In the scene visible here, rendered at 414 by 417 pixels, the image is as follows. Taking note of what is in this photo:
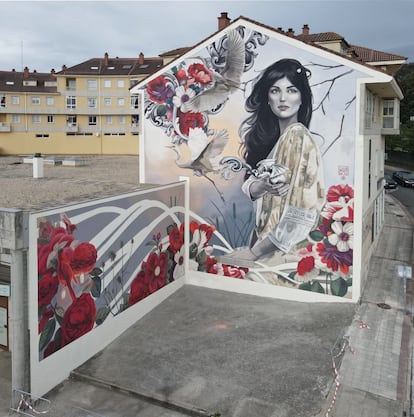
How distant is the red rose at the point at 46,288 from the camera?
413 inches

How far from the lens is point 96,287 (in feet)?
40.9

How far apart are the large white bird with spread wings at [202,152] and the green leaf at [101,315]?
21.0 ft

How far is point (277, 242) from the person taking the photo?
16453mm

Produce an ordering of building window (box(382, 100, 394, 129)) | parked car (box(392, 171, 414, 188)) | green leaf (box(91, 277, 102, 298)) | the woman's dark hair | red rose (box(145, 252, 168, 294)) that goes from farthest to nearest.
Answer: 1. parked car (box(392, 171, 414, 188))
2. building window (box(382, 100, 394, 129))
3. the woman's dark hair
4. red rose (box(145, 252, 168, 294))
5. green leaf (box(91, 277, 102, 298))

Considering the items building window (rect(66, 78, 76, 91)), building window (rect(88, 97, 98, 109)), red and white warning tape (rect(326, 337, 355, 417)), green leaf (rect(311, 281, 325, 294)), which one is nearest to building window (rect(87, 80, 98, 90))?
building window (rect(88, 97, 98, 109))

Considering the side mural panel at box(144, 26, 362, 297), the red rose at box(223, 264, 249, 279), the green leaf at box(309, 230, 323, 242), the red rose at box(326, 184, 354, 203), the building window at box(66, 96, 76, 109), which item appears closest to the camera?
the red rose at box(326, 184, 354, 203)

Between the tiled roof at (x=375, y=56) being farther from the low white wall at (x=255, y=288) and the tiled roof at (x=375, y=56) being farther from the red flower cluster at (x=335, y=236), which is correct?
the low white wall at (x=255, y=288)

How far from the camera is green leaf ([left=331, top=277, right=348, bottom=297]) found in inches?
616

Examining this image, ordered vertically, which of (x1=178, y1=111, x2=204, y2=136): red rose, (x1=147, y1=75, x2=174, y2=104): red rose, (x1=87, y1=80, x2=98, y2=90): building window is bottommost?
(x1=178, y1=111, x2=204, y2=136): red rose

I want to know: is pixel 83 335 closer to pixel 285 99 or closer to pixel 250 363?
pixel 250 363

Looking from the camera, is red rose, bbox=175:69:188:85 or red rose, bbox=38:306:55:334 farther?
red rose, bbox=175:69:188:85

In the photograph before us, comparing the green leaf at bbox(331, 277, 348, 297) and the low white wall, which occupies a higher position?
the green leaf at bbox(331, 277, 348, 297)

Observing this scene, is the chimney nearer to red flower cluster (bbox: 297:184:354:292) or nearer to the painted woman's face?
the painted woman's face

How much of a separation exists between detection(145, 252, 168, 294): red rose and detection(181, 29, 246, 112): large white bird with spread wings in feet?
18.7
